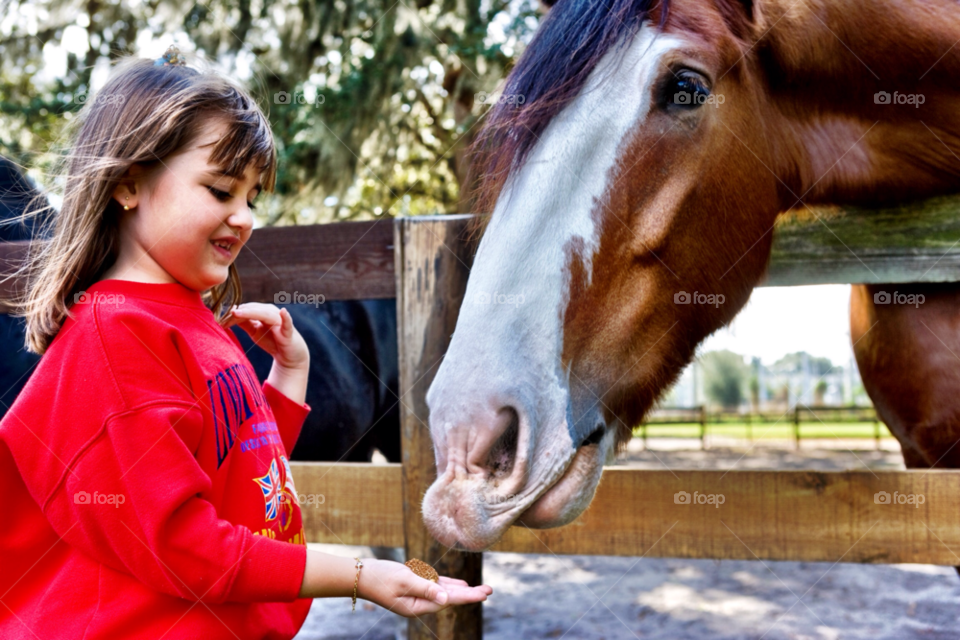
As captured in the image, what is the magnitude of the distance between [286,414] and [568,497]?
2.08 ft

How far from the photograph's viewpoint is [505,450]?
3.82 ft

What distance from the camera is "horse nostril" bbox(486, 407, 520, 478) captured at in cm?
114

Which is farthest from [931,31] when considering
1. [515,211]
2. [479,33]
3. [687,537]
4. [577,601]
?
[479,33]

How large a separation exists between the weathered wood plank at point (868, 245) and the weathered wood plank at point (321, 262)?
1.08 metres

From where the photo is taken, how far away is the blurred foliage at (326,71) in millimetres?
5781

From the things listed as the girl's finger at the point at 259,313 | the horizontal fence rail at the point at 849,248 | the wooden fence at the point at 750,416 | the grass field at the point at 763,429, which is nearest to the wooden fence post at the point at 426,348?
the horizontal fence rail at the point at 849,248

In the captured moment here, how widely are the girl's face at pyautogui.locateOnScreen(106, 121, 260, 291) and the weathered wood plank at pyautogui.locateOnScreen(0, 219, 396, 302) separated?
0.80 metres

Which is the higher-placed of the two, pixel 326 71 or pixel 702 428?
pixel 326 71

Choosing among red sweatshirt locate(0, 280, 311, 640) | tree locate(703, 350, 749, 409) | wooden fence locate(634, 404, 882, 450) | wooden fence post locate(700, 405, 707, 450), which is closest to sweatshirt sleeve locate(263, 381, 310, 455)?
red sweatshirt locate(0, 280, 311, 640)

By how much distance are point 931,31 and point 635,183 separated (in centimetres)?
91

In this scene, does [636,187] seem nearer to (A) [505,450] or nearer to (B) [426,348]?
(A) [505,450]

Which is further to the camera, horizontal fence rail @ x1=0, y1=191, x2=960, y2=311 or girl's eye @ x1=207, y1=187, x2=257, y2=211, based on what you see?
horizontal fence rail @ x1=0, y1=191, x2=960, y2=311

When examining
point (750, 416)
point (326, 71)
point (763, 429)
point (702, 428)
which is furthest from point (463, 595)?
point (750, 416)

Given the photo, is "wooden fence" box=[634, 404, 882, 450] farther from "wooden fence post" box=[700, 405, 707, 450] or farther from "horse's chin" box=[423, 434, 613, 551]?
"horse's chin" box=[423, 434, 613, 551]
